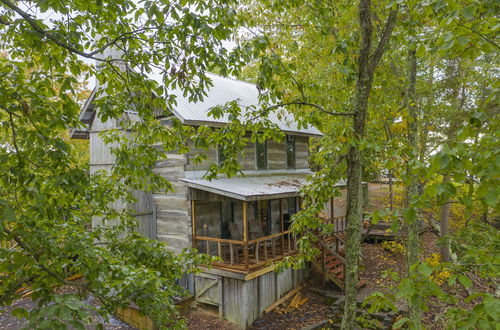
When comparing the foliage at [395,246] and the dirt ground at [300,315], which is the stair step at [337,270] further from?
the foliage at [395,246]

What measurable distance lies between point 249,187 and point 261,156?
130 inches

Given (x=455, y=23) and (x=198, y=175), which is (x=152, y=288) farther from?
(x=198, y=175)

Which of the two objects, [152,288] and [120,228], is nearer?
[152,288]

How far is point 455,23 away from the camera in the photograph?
6.91 ft

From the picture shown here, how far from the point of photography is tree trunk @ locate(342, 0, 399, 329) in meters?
A: 4.40

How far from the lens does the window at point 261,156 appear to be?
44.5 feet

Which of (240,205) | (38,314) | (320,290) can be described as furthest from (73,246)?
(320,290)

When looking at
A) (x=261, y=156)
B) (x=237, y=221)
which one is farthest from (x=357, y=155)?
(x=261, y=156)

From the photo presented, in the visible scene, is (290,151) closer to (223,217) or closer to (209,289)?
(223,217)

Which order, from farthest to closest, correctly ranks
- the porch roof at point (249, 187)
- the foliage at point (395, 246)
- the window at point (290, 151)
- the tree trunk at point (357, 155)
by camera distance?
the window at point (290, 151) < the foliage at point (395, 246) < the porch roof at point (249, 187) < the tree trunk at point (357, 155)

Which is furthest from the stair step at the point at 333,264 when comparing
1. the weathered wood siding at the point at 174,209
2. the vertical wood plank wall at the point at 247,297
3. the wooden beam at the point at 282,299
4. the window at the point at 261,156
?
the weathered wood siding at the point at 174,209

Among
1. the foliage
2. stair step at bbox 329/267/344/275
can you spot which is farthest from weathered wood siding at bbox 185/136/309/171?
the foliage

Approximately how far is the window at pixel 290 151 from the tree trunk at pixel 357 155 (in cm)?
1075

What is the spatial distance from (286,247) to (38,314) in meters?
11.3
